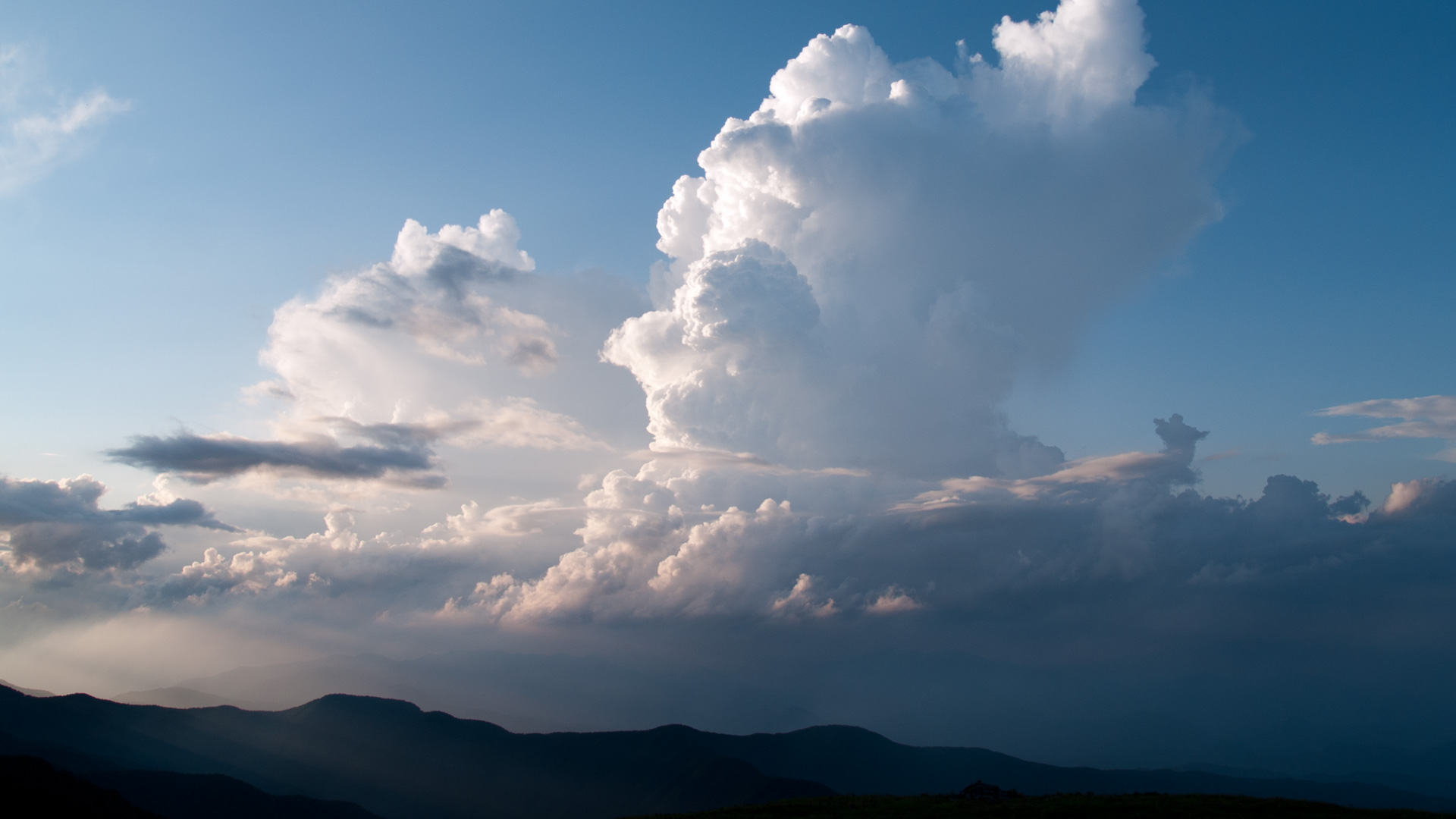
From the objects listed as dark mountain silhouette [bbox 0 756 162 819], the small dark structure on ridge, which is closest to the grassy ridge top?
the small dark structure on ridge

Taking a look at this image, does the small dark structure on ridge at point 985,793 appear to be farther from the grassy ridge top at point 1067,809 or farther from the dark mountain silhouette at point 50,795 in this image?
the dark mountain silhouette at point 50,795

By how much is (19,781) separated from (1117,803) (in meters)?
200

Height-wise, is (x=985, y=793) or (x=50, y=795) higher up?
(x=985, y=793)

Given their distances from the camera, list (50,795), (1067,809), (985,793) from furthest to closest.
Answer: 1. (50,795)
2. (985,793)
3. (1067,809)

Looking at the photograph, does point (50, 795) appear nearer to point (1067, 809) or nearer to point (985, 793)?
point (985, 793)

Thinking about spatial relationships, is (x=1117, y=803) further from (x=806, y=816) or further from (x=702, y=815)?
(x=702, y=815)

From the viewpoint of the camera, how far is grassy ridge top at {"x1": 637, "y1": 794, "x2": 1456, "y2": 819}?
6206 cm

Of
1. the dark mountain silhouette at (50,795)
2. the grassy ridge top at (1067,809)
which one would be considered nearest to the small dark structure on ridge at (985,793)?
the grassy ridge top at (1067,809)

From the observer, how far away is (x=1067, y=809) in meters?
64.9

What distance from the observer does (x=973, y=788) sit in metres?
85.5

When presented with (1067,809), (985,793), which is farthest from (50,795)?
(1067,809)

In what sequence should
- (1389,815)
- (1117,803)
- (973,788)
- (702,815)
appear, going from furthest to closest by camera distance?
1. (973,788)
2. (702,815)
3. (1117,803)
4. (1389,815)

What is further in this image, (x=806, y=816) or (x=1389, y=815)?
(x=806, y=816)

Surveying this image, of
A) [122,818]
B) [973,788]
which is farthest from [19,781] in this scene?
[973,788]
